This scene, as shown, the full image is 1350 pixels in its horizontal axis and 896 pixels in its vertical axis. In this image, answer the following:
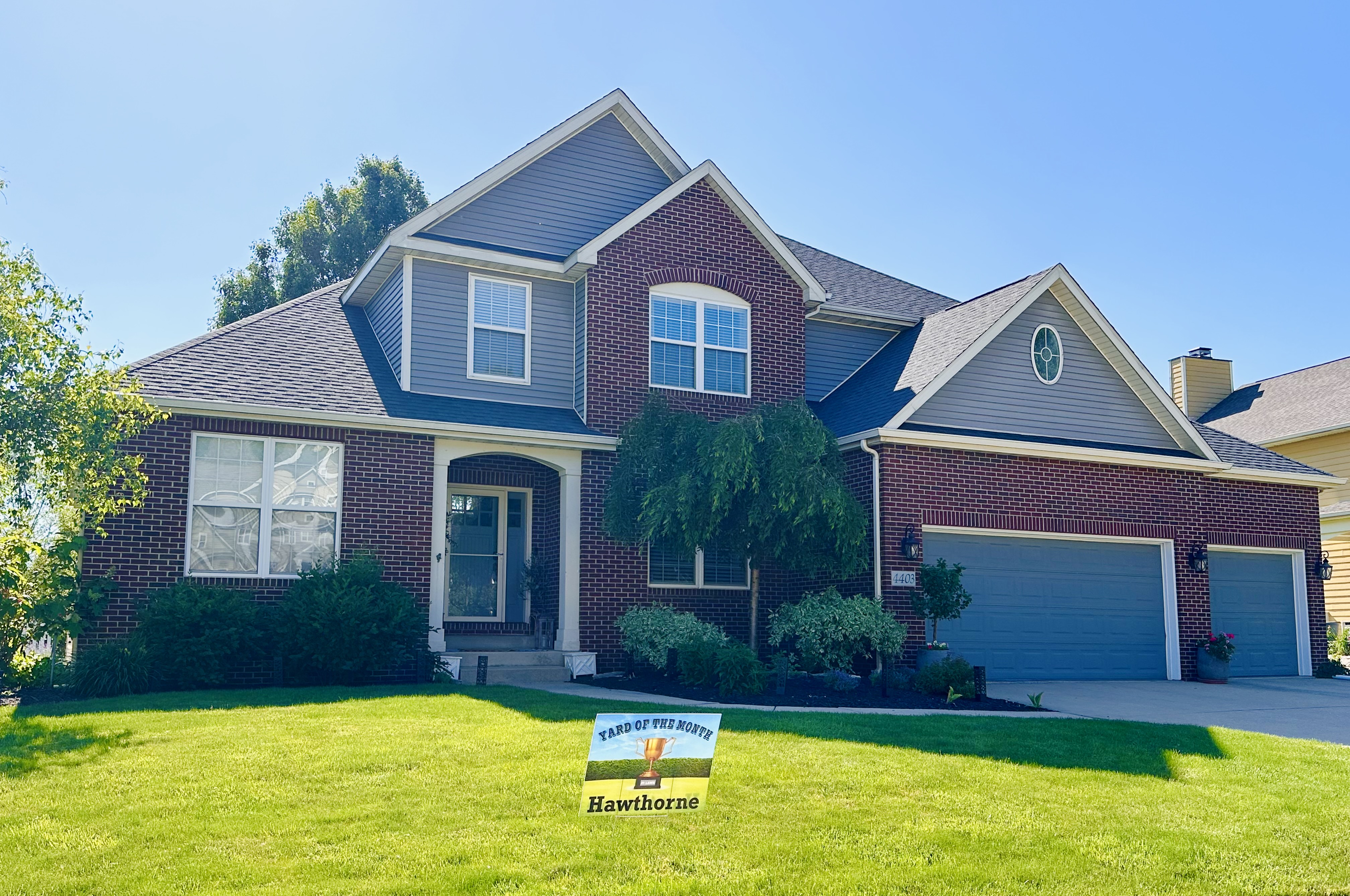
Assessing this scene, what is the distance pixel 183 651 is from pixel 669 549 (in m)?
6.70

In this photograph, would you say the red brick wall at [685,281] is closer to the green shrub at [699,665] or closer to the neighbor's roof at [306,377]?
the neighbor's roof at [306,377]

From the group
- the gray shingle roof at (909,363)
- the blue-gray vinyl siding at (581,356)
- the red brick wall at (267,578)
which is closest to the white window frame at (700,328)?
the blue-gray vinyl siding at (581,356)

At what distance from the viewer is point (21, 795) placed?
23.7ft

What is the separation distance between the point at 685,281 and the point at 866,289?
4846 mm

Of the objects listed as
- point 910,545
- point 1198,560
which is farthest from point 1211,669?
point 910,545

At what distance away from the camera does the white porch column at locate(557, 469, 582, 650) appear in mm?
15836

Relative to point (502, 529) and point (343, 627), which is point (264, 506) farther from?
point (502, 529)

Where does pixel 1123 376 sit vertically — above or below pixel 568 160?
below

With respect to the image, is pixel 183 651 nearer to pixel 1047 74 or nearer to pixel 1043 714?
pixel 1043 714

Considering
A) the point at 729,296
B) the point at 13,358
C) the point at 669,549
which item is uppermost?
the point at 729,296

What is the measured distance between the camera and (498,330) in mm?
16969

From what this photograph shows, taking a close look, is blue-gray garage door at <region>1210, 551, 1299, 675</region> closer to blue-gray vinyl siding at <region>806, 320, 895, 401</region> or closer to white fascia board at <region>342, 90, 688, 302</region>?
blue-gray vinyl siding at <region>806, 320, 895, 401</region>

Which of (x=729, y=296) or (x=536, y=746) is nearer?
(x=536, y=746)

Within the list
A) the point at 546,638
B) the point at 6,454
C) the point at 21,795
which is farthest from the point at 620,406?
the point at 21,795
